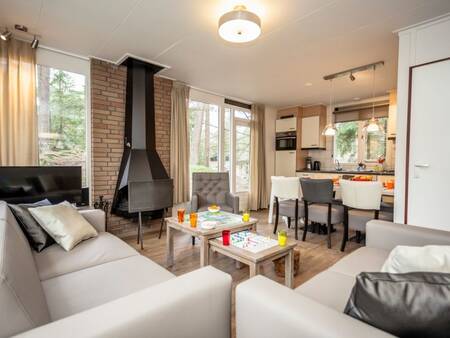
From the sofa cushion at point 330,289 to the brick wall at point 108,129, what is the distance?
3.03 meters

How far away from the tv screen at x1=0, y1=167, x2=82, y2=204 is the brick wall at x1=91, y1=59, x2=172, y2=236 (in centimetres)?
42

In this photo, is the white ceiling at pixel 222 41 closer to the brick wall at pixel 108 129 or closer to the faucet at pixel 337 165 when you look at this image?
the brick wall at pixel 108 129

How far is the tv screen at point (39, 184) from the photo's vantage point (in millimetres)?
2516

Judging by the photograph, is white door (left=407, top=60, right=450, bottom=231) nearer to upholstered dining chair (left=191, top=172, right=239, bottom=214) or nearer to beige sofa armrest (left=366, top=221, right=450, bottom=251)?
beige sofa armrest (left=366, top=221, right=450, bottom=251)

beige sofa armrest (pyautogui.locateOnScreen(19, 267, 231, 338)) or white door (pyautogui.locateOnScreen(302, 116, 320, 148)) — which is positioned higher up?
white door (pyautogui.locateOnScreen(302, 116, 320, 148))

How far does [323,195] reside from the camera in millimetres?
3256

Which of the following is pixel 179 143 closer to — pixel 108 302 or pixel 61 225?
pixel 61 225

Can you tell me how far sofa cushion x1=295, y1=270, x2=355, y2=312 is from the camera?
1.17 metres

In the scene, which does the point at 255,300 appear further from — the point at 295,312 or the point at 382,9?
the point at 382,9

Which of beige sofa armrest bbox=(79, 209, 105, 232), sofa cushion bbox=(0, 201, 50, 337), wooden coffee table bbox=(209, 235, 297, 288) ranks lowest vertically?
wooden coffee table bbox=(209, 235, 297, 288)

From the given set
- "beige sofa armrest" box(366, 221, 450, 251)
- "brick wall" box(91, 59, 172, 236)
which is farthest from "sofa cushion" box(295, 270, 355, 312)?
"brick wall" box(91, 59, 172, 236)

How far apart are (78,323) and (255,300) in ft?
1.82

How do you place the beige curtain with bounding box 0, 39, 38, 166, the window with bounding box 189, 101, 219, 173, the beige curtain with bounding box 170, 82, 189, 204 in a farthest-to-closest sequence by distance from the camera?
1. the window with bounding box 189, 101, 219, 173
2. the beige curtain with bounding box 170, 82, 189, 204
3. the beige curtain with bounding box 0, 39, 38, 166

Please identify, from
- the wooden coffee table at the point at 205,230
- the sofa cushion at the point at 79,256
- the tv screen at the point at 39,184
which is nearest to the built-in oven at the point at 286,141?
the wooden coffee table at the point at 205,230
